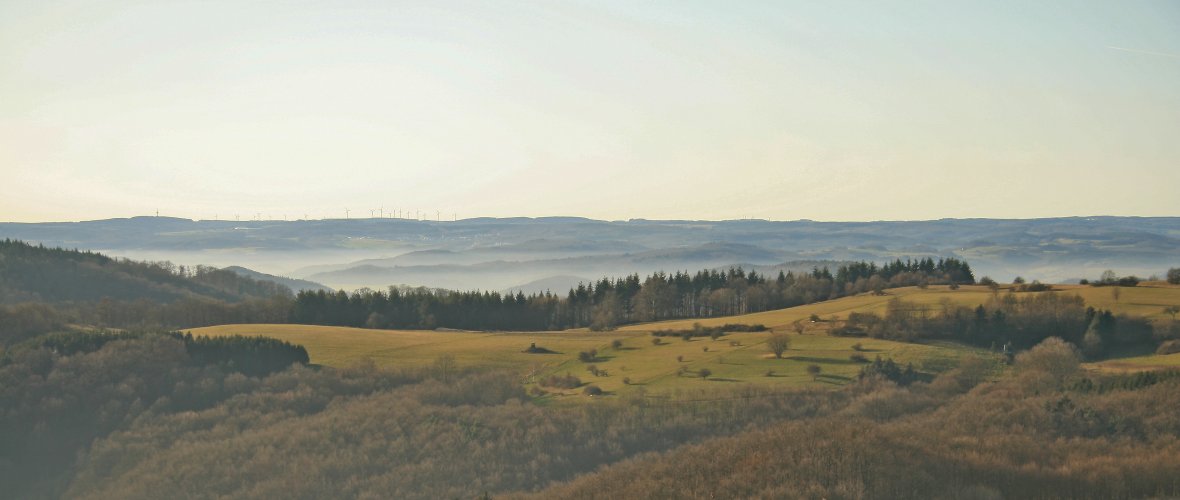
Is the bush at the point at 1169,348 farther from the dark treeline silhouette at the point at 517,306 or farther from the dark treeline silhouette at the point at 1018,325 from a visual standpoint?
the dark treeline silhouette at the point at 517,306

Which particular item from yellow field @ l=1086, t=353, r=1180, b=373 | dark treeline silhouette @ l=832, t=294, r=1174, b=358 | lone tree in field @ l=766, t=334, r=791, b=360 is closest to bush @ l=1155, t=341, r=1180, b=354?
yellow field @ l=1086, t=353, r=1180, b=373

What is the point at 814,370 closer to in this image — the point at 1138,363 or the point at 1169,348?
the point at 1138,363

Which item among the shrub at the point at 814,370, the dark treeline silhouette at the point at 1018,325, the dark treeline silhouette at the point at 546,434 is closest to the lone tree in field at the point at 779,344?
the shrub at the point at 814,370

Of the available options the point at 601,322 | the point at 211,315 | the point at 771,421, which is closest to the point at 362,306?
the point at 211,315

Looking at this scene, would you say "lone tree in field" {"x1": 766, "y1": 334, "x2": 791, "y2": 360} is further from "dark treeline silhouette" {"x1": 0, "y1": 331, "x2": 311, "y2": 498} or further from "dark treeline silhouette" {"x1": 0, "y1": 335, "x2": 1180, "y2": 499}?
"dark treeline silhouette" {"x1": 0, "y1": 331, "x2": 311, "y2": 498}

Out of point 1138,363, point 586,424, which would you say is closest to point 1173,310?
point 1138,363

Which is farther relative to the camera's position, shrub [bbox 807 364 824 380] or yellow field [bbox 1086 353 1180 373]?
shrub [bbox 807 364 824 380]
